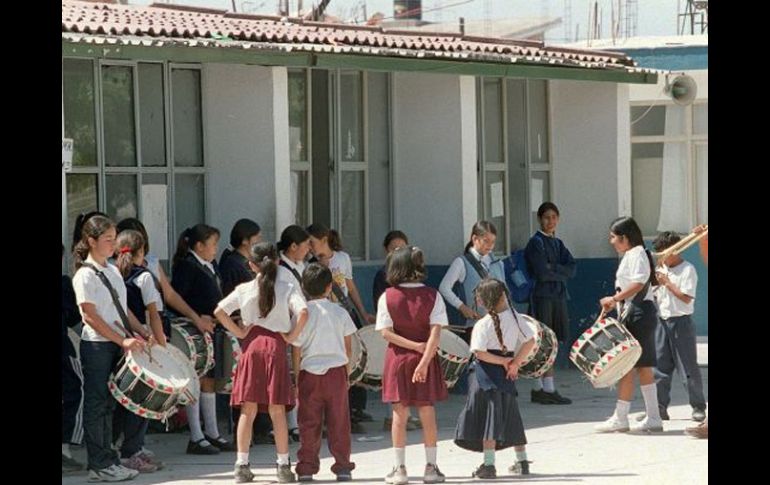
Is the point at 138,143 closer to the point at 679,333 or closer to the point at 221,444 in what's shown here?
the point at 221,444

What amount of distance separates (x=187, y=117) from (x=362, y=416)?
9.77 feet

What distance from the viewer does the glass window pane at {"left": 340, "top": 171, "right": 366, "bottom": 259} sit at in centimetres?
1748

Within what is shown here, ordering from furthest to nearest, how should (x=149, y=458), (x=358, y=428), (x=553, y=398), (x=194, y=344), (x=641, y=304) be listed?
(x=553, y=398), (x=358, y=428), (x=641, y=304), (x=194, y=344), (x=149, y=458)

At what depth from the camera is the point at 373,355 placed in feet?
46.4

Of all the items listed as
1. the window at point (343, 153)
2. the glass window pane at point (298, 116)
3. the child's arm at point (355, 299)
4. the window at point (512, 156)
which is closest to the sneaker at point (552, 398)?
the window at point (343, 153)

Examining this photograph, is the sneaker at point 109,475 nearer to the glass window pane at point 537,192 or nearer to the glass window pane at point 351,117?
the glass window pane at point 351,117

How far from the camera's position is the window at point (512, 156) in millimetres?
19000

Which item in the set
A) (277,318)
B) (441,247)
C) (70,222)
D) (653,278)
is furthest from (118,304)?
(441,247)

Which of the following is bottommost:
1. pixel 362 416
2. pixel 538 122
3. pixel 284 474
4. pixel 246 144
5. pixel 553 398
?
pixel 553 398

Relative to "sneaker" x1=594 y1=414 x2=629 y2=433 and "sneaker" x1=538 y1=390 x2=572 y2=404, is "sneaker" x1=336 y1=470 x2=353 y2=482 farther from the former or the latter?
"sneaker" x1=538 y1=390 x2=572 y2=404

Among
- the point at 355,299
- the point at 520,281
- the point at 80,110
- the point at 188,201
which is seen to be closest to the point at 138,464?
the point at 355,299

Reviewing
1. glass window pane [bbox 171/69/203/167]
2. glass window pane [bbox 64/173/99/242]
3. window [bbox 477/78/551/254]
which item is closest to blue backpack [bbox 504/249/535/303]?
window [bbox 477/78/551/254]

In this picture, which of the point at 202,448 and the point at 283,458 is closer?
the point at 283,458

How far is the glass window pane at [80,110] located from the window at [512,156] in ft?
17.0
